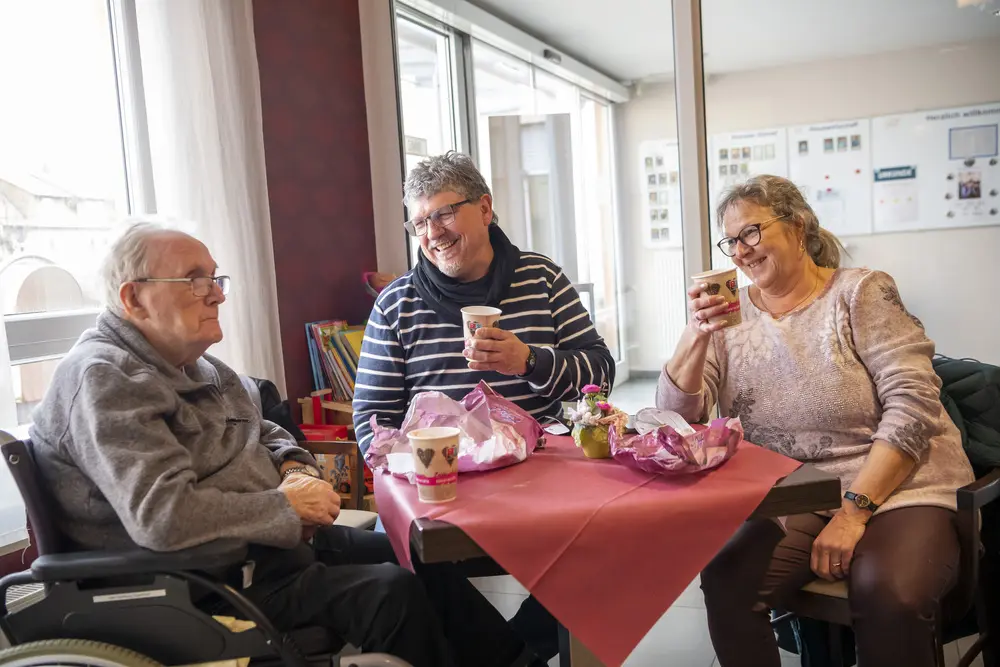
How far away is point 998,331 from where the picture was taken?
2826mm

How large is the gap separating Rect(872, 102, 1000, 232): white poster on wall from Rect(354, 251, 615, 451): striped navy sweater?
4.94 feet

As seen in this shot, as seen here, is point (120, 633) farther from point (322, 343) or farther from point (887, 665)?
point (322, 343)

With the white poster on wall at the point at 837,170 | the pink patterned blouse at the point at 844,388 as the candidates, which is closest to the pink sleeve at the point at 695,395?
the pink patterned blouse at the point at 844,388

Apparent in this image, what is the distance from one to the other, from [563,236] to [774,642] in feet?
7.49

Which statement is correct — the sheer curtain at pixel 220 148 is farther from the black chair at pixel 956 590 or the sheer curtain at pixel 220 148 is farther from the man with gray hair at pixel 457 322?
the black chair at pixel 956 590

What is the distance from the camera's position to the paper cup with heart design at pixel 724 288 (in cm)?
168

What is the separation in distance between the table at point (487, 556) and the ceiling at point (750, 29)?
212 centimetres

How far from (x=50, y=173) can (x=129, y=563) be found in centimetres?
141

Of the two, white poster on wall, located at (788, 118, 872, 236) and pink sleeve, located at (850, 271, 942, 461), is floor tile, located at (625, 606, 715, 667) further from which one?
white poster on wall, located at (788, 118, 872, 236)

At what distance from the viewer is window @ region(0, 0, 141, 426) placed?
2.16m

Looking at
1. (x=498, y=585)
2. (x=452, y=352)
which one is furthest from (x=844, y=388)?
(x=498, y=585)

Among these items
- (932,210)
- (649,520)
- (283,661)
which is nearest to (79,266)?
(283,661)

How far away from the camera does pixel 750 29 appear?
306 centimetres

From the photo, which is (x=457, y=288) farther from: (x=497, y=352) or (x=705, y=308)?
(x=705, y=308)
